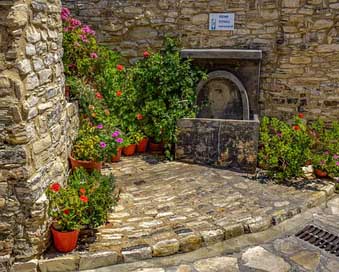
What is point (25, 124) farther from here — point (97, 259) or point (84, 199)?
point (97, 259)

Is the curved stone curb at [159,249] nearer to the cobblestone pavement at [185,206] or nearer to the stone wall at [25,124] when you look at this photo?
the cobblestone pavement at [185,206]

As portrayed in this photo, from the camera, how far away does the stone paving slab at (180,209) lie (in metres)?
3.34

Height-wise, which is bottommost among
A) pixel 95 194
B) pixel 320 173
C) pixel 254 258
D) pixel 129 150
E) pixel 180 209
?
pixel 254 258

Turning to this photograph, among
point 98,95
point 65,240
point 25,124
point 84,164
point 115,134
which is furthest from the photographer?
point 98,95

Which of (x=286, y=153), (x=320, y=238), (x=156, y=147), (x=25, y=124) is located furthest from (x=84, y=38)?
(x=320, y=238)

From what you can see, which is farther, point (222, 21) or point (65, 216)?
point (222, 21)

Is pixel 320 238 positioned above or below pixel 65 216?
below

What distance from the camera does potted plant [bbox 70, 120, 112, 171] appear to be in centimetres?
435

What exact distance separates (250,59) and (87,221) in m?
4.02

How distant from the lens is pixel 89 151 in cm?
445

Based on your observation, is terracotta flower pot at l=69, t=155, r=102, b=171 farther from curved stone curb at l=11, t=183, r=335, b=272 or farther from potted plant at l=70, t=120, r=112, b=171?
curved stone curb at l=11, t=183, r=335, b=272

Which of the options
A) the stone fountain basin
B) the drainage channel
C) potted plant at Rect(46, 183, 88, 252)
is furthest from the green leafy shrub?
potted plant at Rect(46, 183, 88, 252)

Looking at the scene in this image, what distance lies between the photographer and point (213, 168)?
5.35 m

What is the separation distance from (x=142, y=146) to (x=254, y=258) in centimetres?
298
